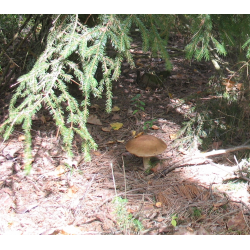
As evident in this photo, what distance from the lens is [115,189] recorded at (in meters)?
2.55

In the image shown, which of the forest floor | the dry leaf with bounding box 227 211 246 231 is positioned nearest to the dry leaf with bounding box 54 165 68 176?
the forest floor

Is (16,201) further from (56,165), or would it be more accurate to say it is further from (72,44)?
(72,44)

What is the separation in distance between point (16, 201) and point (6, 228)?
0.34 metres

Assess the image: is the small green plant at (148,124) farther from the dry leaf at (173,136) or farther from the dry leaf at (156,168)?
the dry leaf at (156,168)

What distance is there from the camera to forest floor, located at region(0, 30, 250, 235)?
2.34 metres

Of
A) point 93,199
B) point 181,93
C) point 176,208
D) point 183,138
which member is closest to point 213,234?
point 176,208

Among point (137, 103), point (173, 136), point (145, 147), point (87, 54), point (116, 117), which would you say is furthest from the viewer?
point (137, 103)

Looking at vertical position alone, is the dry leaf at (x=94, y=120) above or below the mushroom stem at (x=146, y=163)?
above

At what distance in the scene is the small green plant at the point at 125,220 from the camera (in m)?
2.28

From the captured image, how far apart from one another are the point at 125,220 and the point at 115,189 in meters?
0.32

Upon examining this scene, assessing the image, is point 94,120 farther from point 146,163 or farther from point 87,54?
point 87,54

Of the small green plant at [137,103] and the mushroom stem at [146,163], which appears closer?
the mushroom stem at [146,163]

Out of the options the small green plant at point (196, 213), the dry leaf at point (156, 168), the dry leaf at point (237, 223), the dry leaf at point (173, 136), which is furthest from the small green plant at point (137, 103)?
the dry leaf at point (237, 223)

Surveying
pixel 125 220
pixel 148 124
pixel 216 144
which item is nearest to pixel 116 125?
pixel 148 124
